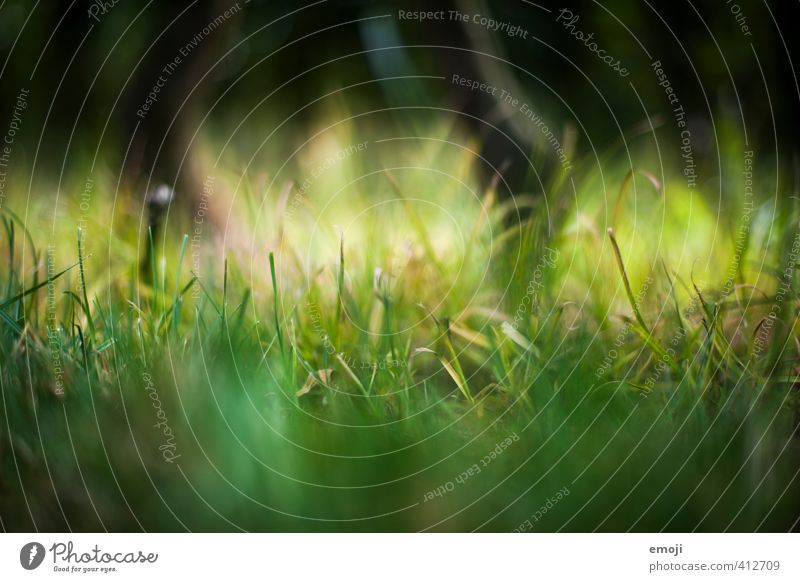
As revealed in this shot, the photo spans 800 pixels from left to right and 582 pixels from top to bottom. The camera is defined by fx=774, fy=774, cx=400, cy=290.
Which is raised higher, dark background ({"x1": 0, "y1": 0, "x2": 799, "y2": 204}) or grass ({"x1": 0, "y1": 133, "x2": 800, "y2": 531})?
dark background ({"x1": 0, "y1": 0, "x2": 799, "y2": 204})
